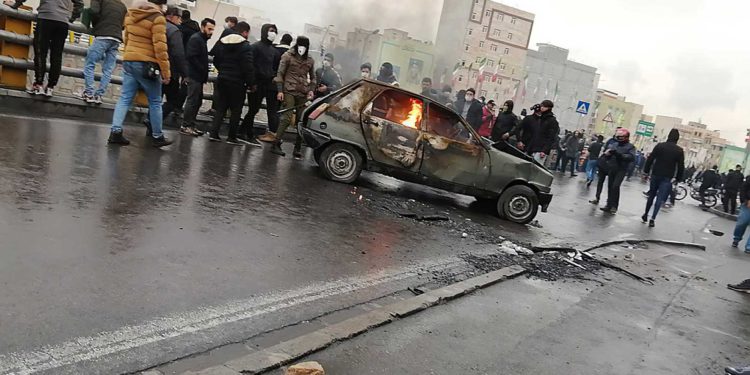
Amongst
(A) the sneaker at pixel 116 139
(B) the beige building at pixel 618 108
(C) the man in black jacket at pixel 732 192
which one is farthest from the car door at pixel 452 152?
(B) the beige building at pixel 618 108

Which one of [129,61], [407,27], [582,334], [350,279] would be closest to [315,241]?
[350,279]

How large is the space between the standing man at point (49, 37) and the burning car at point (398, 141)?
3.80m

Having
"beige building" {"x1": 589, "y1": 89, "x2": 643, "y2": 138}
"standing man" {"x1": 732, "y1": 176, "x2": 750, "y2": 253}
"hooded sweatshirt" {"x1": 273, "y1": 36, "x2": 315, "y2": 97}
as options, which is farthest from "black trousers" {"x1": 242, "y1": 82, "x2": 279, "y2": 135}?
"beige building" {"x1": 589, "y1": 89, "x2": 643, "y2": 138}

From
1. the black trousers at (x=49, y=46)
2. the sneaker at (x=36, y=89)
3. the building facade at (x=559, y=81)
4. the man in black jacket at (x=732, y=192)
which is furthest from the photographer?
the building facade at (x=559, y=81)

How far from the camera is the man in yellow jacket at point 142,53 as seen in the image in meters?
7.34

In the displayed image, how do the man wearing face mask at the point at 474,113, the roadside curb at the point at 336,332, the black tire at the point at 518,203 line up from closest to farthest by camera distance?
the roadside curb at the point at 336,332, the black tire at the point at 518,203, the man wearing face mask at the point at 474,113

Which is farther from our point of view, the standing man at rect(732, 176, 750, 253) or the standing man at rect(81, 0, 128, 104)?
the standing man at rect(732, 176, 750, 253)

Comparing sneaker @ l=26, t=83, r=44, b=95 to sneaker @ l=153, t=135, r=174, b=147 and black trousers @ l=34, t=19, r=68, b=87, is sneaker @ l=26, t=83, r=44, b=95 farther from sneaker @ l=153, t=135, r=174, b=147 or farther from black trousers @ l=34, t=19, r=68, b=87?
sneaker @ l=153, t=135, r=174, b=147

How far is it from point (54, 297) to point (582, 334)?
3573mm

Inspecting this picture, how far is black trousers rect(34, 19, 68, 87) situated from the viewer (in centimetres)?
821

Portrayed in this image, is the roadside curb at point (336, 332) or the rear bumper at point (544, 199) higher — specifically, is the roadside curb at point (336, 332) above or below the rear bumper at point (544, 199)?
below

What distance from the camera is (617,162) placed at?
12.4 m

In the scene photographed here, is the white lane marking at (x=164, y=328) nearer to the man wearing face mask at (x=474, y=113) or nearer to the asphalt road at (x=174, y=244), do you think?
the asphalt road at (x=174, y=244)

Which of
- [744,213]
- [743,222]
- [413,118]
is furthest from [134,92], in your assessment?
[743,222]
